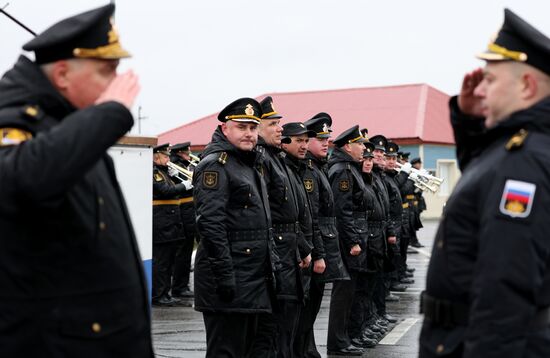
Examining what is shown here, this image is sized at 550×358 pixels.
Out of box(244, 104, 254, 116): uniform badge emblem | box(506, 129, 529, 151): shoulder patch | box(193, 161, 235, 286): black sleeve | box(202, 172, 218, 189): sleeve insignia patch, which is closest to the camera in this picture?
box(506, 129, 529, 151): shoulder patch

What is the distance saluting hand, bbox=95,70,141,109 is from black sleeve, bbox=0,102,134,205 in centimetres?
14

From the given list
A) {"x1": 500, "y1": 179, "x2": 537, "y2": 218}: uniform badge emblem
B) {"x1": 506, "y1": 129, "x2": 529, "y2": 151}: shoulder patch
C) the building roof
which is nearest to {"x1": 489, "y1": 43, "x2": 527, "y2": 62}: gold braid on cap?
{"x1": 506, "y1": 129, "x2": 529, "y2": 151}: shoulder patch

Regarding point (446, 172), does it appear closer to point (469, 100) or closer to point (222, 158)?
point (222, 158)

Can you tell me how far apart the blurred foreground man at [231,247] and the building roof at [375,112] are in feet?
116

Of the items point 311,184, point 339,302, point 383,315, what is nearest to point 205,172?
point 311,184

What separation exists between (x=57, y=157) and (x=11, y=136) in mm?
335

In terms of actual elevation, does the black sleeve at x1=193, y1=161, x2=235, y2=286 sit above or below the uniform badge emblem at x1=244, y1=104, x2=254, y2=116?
below

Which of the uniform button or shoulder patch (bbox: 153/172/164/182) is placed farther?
shoulder patch (bbox: 153/172/164/182)

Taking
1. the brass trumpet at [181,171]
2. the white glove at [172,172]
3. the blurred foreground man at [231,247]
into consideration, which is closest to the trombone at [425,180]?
the brass trumpet at [181,171]

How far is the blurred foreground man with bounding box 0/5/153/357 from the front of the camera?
9.07 feet

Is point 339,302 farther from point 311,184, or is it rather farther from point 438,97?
point 438,97

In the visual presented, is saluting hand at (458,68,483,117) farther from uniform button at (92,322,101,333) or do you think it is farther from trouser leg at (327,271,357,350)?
trouser leg at (327,271,357,350)

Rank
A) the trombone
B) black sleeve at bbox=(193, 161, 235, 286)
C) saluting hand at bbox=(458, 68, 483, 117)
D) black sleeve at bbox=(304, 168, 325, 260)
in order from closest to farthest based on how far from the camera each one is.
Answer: saluting hand at bbox=(458, 68, 483, 117)
black sleeve at bbox=(193, 161, 235, 286)
black sleeve at bbox=(304, 168, 325, 260)
the trombone

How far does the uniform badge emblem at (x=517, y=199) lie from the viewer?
9.82ft
